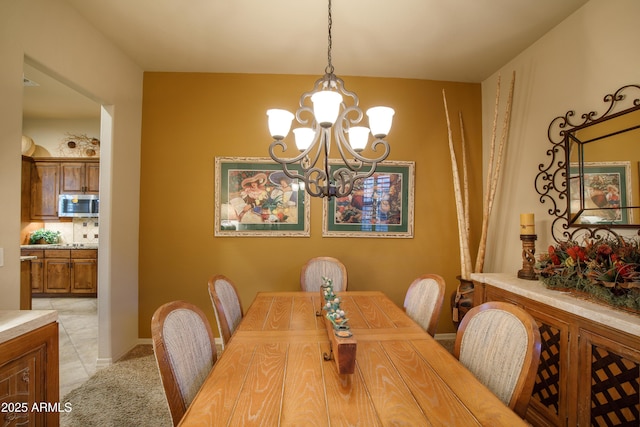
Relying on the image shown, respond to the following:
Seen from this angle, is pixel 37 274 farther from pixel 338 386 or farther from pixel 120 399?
pixel 338 386

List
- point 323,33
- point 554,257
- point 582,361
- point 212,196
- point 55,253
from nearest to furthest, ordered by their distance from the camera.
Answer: point 582,361 < point 554,257 < point 323,33 < point 212,196 < point 55,253

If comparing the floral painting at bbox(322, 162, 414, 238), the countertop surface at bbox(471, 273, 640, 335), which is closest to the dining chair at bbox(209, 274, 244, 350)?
the floral painting at bbox(322, 162, 414, 238)

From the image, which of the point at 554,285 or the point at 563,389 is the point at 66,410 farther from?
the point at 554,285

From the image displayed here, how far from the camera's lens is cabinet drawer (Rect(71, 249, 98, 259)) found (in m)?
4.64

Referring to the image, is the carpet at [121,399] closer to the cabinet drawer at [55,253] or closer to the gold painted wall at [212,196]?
the gold painted wall at [212,196]

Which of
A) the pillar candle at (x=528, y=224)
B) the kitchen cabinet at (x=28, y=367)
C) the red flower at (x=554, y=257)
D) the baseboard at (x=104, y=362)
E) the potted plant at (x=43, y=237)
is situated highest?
the pillar candle at (x=528, y=224)

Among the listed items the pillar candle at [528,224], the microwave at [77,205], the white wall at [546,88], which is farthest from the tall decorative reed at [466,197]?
the microwave at [77,205]

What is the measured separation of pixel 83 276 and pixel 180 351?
16.1 feet

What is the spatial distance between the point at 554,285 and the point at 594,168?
2.85 feet

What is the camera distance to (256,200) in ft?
10.0

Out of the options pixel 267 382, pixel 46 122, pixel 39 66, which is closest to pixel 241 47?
pixel 39 66

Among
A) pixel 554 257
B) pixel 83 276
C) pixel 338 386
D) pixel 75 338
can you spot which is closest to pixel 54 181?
pixel 83 276

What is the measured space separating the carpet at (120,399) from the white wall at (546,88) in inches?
126

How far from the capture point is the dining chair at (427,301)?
172 centimetres
